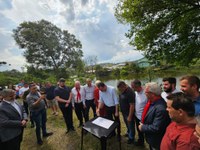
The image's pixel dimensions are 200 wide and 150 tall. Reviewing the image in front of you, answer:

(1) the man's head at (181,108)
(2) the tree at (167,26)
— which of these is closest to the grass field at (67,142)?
(1) the man's head at (181,108)

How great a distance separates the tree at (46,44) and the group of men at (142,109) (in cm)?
1854

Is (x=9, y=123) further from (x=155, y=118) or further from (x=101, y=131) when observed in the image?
(x=155, y=118)

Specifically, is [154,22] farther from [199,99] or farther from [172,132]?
[172,132]

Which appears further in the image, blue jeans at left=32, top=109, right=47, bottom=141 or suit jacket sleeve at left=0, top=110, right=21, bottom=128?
blue jeans at left=32, top=109, right=47, bottom=141

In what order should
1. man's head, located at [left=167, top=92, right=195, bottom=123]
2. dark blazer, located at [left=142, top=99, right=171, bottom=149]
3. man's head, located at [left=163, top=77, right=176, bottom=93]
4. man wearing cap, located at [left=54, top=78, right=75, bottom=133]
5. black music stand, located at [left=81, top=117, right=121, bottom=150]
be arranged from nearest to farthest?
man's head, located at [left=167, top=92, right=195, bottom=123]
dark blazer, located at [left=142, top=99, right=171, bottom=149]
black music stand, located at [left=81, top=117, right=121, bottom=150]
man's head, located at [left=163, top=77, right=176, bottom=93]
man wearing cap, located at [left=54, top=78, right=75, bottom=133]

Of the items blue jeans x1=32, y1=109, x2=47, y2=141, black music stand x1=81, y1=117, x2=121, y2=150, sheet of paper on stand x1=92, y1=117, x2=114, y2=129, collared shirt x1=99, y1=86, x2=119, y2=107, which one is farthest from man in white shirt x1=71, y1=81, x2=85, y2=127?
black music stand x1=81, y1=117, x2=121, y2=150

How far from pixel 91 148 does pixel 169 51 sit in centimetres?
618

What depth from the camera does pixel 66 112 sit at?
4227 mm

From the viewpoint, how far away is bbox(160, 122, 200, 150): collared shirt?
3.68ft

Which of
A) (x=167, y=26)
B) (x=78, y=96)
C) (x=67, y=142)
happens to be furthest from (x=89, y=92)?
(x=167, y=26)

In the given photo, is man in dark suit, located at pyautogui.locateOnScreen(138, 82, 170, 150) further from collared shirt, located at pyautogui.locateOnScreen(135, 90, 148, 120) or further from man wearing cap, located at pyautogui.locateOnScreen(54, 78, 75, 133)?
man wearing cap, located at pyautogui.locateOnScreen(54, 78, 75, 133)

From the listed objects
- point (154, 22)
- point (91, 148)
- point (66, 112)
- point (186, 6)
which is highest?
point (186, 6)

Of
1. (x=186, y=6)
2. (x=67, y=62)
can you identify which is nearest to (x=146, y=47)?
(x=186, y=6)

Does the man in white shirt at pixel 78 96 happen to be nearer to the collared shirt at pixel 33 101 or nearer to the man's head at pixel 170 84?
the collared shirt at pixel 33 101
